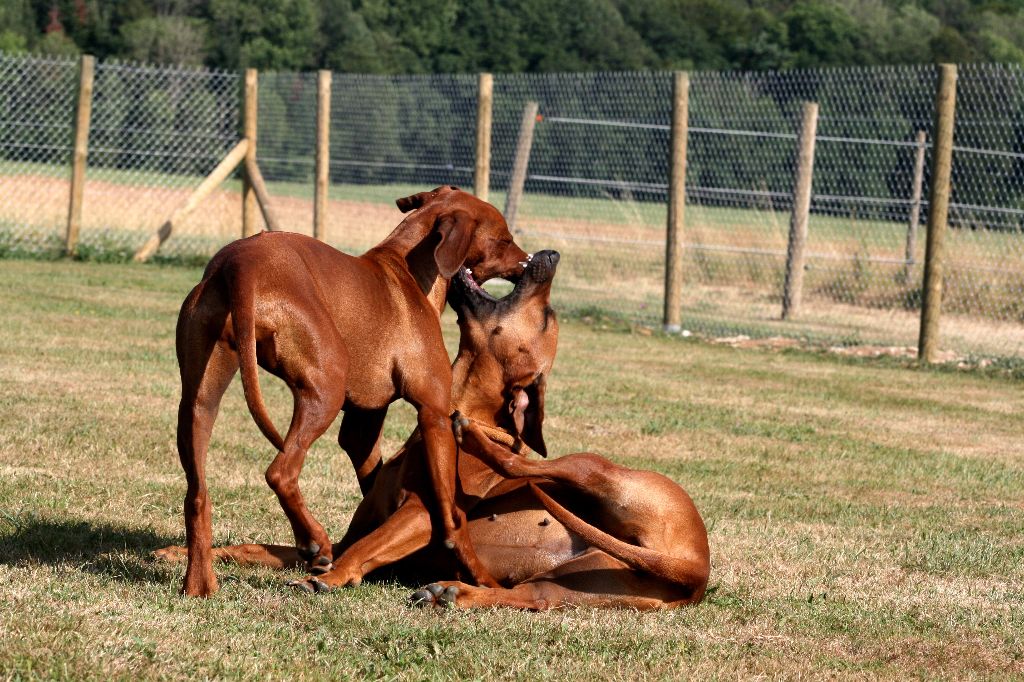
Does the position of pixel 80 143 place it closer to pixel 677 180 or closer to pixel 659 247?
pixel 659 247

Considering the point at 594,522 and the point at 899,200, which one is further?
the point at 899,200

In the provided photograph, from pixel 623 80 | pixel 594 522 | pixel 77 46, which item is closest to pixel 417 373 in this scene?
pixel 594 522

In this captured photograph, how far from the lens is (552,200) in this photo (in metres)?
15.7

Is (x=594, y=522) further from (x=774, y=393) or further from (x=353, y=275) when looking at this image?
(x=774, y=393)

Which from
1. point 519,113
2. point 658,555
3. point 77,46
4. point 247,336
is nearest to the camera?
point 247,336

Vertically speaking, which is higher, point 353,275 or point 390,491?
point 353,275

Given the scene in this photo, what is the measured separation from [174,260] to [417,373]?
12582 millimetres

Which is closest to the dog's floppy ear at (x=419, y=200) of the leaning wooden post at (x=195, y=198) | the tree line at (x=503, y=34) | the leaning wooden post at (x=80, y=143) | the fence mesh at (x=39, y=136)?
the leaning wooden post at (x=195, y=198)

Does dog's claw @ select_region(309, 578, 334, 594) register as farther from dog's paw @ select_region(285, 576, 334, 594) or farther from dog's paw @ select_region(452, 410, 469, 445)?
dog's paw @ select_region(452, 410, 469, 445)

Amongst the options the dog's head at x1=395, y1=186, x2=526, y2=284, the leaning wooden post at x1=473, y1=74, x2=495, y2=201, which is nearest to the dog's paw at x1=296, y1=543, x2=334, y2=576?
the dog's head at x1=395, y1=186, x2=526, y2=284

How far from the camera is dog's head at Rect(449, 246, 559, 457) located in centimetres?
532

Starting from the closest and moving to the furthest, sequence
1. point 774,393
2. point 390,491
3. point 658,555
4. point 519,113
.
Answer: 1. point 658,555
2. point 390,491
3. point 774,393
4. point 519,113

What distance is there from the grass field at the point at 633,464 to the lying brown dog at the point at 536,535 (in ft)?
0.31

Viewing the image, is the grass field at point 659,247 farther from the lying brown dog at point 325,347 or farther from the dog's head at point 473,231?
the lying brown dog at point 325,347
